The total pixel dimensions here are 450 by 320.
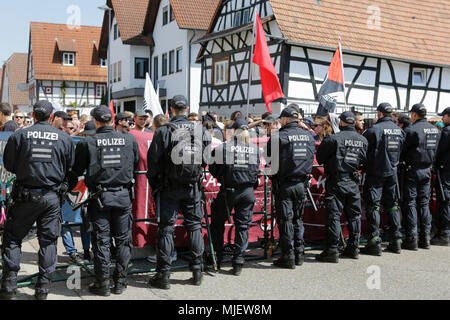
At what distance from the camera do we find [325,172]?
22.9 feet

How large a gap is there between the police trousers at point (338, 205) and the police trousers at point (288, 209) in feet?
1.70

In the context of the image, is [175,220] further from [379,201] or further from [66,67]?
[66,67]

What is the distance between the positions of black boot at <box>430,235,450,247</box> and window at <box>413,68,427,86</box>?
15194 mm

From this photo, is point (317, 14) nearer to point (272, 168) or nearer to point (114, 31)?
point (272, 168)

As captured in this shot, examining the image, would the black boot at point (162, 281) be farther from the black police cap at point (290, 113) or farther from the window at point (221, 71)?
the window at point (221, 71)

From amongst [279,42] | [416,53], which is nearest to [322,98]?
[279,42]

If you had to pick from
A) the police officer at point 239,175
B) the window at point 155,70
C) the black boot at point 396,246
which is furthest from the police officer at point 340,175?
the window at point 155,70

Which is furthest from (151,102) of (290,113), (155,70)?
(155,70)

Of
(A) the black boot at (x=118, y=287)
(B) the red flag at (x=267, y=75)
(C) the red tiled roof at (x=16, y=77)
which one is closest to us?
(A) the black boot at (x=118, y=287)

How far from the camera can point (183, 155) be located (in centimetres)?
561

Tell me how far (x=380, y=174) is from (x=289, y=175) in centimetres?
158

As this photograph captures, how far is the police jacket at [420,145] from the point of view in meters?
7.54

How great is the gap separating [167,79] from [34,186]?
25.7 meters

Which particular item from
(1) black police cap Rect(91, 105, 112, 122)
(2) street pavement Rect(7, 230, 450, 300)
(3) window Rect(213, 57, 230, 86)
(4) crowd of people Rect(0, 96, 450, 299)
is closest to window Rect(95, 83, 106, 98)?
(3) window Rect(213, 57, 230, 86)
